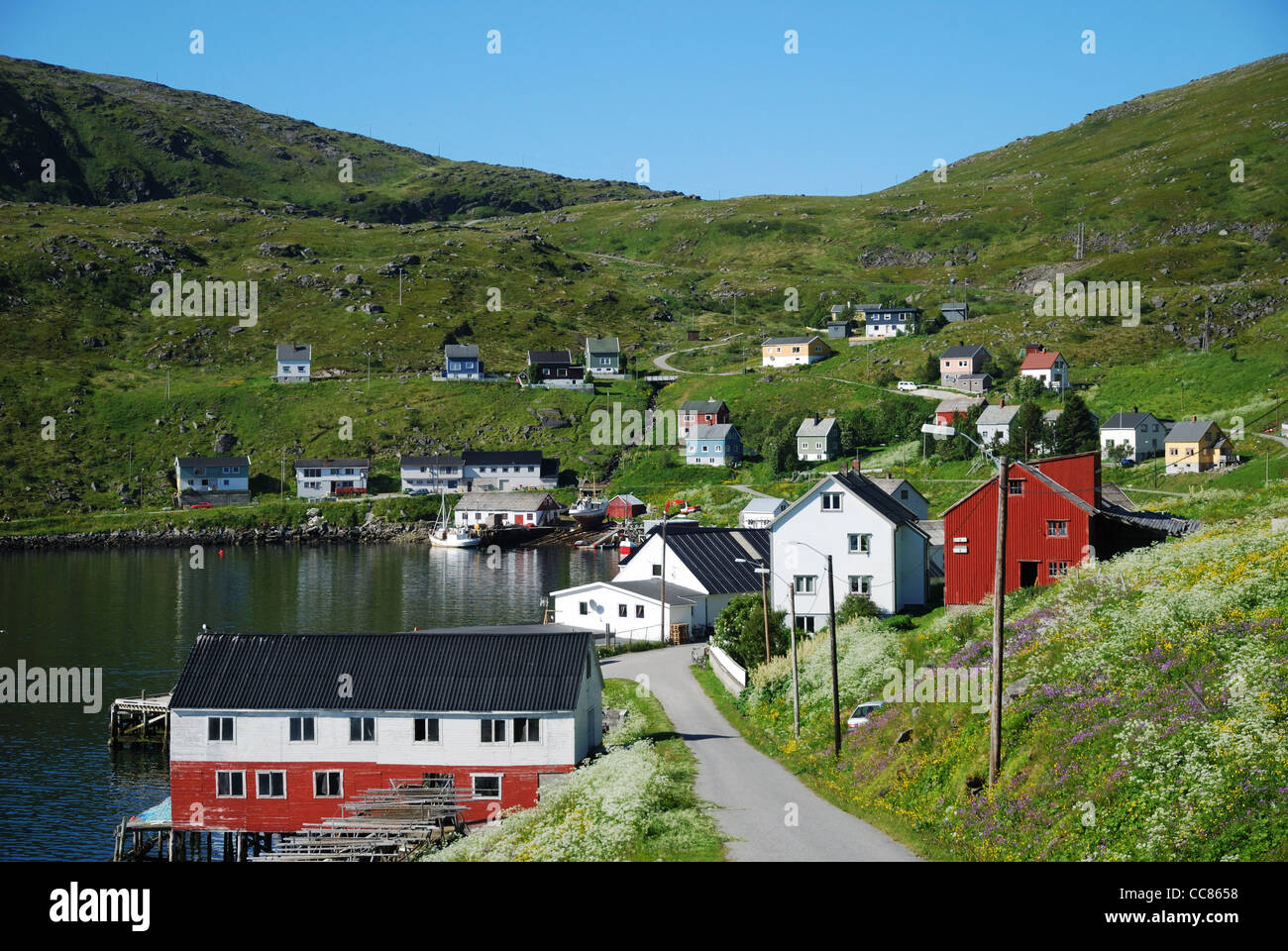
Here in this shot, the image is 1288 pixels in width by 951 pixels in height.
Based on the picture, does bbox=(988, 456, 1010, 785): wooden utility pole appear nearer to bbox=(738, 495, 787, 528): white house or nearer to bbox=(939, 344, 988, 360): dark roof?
bbox=(738, 495, 787, 528): white house

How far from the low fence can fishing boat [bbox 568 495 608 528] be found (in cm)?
8075

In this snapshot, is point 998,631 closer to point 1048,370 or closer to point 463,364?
point 1048,370

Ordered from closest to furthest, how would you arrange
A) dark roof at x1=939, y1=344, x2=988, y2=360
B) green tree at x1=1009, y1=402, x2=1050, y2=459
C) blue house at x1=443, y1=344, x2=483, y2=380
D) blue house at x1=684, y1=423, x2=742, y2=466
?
green tree at x1=1009, y1=402, x2=1050, y2=459 < blue house at x1=684, y1=423, x2=742, y2=466 < dark roof at x1=939, y1=344, x2=988, y2=360 < blue house at x1=443, y1=344, x2=483, y2=380

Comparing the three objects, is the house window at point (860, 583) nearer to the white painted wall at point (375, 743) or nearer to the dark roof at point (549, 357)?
the white painted wall at point (375, 743)

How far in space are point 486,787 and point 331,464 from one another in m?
119

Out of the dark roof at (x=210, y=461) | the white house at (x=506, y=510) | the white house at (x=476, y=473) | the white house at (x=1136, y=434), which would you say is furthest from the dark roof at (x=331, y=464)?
the white house at (x=1136, y=434)

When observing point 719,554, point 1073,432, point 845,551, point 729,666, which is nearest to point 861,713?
point 729,666

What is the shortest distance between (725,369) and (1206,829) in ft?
547

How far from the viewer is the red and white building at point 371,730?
33.8 metres

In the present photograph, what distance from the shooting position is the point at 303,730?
113 feet

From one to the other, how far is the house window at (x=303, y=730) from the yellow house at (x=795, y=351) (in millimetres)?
148042

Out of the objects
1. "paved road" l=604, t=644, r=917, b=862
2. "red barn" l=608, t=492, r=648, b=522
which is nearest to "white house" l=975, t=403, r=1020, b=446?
"red barn" l=608, t=492, r=648, b=522

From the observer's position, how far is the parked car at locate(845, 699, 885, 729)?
1272 inches
